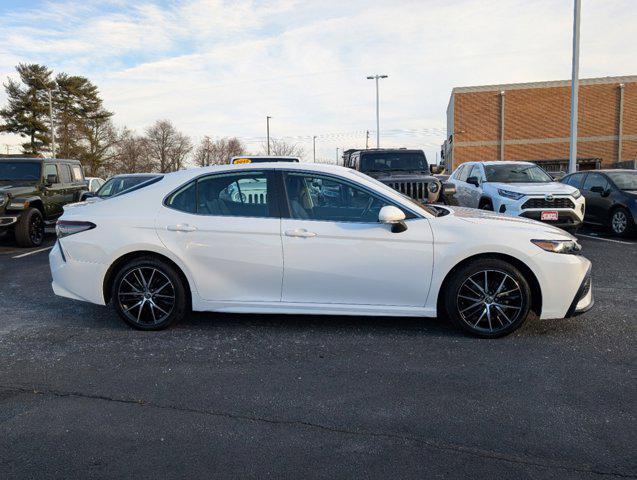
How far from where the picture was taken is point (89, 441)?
124 inches

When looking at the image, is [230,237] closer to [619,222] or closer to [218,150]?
[619,222]

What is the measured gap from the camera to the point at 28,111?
50719 mm

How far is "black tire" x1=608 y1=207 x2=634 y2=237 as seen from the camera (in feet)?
37.8

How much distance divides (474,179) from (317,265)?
7993 mm

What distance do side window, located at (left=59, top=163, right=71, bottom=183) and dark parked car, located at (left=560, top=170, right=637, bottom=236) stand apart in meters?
Result: 12.1

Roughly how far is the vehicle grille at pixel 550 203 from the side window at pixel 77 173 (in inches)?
409

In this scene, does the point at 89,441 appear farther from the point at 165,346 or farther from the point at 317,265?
the point at 317,265

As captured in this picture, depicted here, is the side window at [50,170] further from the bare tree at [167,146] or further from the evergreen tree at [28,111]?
the bare tree at [167,146]

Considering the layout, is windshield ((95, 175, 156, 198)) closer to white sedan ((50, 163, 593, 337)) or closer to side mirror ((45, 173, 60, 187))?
side mirror ((45, 173, 60, 187))

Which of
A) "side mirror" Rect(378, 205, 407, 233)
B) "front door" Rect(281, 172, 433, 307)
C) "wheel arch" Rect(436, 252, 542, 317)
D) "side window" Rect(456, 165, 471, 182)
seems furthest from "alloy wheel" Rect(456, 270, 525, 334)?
"side window" Rect(456, 165, 471, 182)

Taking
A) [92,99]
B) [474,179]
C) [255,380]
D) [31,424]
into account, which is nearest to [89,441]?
[31,424]

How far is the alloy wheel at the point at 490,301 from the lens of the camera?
482 centimetres

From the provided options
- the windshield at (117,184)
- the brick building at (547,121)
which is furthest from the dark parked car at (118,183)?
the brick building at (547,121)

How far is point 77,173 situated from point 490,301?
1199cm
